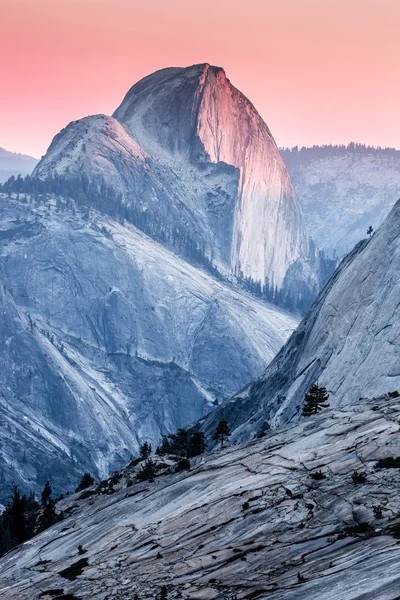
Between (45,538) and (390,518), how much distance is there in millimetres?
45576

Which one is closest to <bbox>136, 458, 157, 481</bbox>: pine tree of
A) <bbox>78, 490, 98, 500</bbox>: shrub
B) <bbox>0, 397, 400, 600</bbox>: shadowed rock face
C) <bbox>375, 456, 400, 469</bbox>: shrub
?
<bbox>78, 490, 98, 500</bbox>: shrub

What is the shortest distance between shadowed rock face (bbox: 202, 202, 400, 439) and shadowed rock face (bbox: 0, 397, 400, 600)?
5167 cm

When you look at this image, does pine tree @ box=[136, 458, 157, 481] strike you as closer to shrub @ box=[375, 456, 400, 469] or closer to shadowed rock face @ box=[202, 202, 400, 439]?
shadowed rock face @ box=[202, 202, 400, 439]

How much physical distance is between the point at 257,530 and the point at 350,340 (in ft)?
317

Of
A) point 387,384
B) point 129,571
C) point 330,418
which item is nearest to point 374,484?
point 129,571

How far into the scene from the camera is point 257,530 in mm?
60406

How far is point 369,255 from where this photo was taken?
569 feet

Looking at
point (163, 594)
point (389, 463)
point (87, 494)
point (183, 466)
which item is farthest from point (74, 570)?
point (87, 494)

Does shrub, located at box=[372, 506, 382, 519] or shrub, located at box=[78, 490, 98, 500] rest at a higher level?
shrub, located at box=[372, 506, 382, 519]

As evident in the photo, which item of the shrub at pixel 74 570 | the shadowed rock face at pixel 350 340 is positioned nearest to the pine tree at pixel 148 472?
the shrub at pixel 74 570

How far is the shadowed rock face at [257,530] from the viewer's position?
50.0m

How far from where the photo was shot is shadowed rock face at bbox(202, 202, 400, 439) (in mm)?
139875

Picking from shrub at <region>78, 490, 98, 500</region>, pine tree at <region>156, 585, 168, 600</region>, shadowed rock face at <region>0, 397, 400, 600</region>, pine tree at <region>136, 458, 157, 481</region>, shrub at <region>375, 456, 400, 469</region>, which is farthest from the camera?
shrub at <region>78, 490, 98, 500</region>

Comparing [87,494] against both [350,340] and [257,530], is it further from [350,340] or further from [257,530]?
[257,530]
